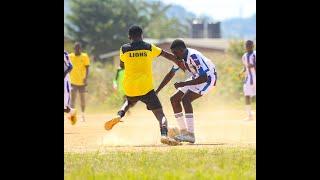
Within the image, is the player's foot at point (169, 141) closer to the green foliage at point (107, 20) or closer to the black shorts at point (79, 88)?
the black shorts at point (79, 88)

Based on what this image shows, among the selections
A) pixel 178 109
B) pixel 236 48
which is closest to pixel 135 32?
pixel 178 109

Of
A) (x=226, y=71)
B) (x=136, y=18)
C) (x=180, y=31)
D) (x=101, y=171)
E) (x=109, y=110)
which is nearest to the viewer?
(x=101, y=171)

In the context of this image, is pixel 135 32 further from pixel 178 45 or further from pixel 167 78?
pixel 167 78

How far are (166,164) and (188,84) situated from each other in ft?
7.57

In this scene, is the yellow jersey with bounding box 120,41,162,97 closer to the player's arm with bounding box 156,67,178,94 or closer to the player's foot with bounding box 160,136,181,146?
the player's arm with bounding box 156,67,178,94

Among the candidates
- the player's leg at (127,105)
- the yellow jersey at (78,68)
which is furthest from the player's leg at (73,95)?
the player's leg at (127,105)

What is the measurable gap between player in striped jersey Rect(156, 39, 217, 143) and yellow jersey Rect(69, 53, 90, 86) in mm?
5145

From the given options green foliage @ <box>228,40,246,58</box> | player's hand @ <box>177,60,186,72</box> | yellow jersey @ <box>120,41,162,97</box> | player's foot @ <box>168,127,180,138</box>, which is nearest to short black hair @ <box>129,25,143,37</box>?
yellow jersey @ <box>120,41,162,97</box>

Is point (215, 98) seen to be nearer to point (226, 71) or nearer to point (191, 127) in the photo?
point (226, 71)

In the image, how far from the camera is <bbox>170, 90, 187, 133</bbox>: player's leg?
14375 mm

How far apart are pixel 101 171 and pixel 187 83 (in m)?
2.89
